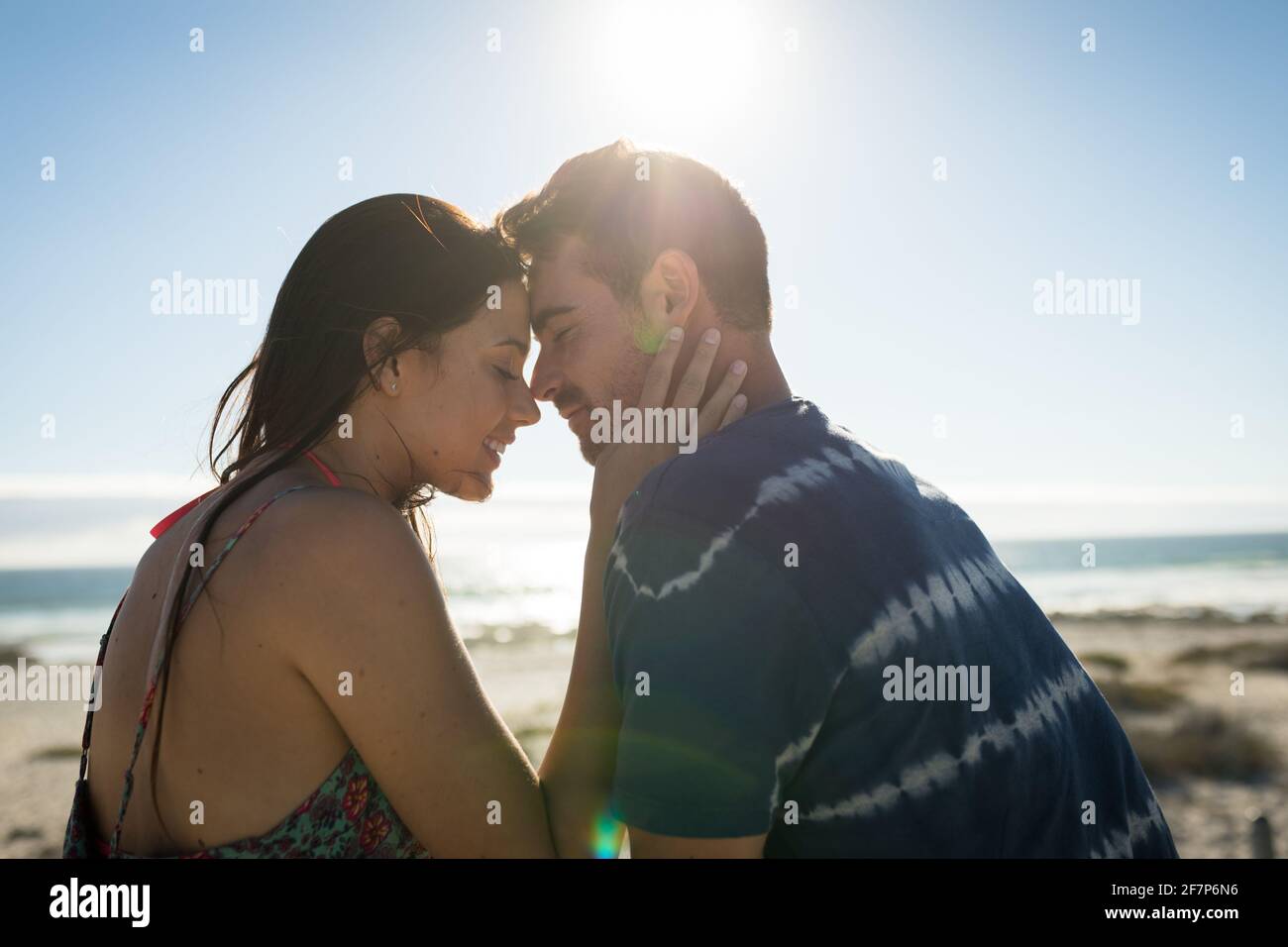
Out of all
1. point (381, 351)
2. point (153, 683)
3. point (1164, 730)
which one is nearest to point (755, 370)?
point (381, 351)

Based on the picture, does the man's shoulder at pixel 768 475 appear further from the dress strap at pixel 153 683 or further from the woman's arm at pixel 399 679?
the dress strap at pixel 153 683

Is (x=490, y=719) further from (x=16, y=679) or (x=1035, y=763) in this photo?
(x=16, y=679)

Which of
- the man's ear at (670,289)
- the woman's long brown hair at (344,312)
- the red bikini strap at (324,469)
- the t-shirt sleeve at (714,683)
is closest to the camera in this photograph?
the t-shirt sleeve at (714,683)

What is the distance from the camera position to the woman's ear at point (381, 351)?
8.91 feet

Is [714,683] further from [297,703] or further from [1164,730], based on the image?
[1164,730]

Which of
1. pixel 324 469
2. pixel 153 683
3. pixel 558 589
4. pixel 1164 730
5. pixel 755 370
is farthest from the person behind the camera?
pixel 558 589

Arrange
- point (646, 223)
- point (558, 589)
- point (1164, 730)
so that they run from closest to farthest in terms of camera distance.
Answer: point (646, 223) → point (1164, 730) → point (558, 589)

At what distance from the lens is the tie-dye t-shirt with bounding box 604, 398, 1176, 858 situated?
1.67 m

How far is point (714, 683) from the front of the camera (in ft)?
5.43

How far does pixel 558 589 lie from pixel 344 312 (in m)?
37.8

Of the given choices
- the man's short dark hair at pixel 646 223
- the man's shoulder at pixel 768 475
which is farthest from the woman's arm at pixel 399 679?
the man's short dark hair at pixel 646 223

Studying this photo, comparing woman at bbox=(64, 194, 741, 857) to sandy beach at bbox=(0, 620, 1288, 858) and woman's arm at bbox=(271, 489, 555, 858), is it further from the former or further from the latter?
sandy beach at bbox=(0, 620, 1288, 858)

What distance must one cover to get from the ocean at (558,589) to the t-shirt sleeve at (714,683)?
11960 millimetres

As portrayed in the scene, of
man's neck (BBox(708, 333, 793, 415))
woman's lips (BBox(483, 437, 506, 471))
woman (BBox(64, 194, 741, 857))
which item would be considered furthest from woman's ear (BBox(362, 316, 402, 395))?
man's neck (BBox(708, 333, 793, 415))
